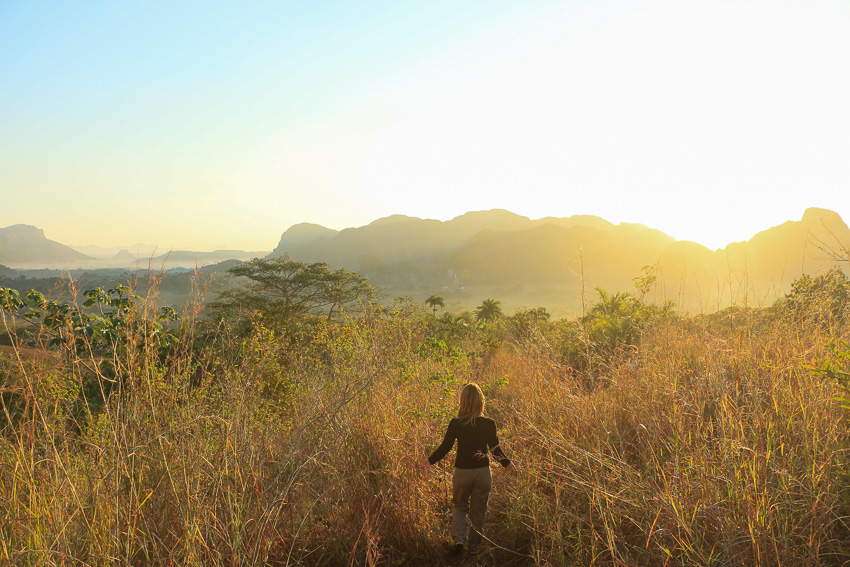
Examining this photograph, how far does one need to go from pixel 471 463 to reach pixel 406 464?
0.52 meters

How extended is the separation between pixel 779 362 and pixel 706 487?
145cm

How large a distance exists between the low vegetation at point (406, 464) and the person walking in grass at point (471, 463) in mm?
175

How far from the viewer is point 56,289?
3316 mm

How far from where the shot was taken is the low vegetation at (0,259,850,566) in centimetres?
211

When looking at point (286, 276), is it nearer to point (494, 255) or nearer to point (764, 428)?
point (764, 428)

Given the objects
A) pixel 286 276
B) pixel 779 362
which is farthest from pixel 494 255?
pixel 779 362

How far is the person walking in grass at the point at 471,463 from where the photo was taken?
347cm

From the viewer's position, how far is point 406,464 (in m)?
3.64

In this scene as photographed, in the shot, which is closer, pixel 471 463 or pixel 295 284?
pixel 471 463

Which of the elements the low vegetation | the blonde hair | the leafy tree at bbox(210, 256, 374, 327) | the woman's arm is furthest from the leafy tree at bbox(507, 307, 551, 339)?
the leafy tree at bbox(210, 256, 374, 327)

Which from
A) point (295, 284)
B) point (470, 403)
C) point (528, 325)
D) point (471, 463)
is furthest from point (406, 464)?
point (295, 284)

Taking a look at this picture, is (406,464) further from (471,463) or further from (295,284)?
(295,284)

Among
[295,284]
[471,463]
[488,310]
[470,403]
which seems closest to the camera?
[471,463]

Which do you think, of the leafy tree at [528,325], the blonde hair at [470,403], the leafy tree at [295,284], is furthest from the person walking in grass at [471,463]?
the leafy tree at [295,284]
